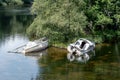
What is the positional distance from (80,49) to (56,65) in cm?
835

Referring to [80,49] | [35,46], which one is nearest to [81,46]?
[80,49]

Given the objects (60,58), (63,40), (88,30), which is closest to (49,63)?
(60,58)

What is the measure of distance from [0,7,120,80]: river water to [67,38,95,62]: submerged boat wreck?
936 mm

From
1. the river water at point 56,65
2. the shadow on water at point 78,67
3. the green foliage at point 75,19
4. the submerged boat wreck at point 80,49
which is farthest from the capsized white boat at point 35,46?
the submerged boat wreck at point 80,49

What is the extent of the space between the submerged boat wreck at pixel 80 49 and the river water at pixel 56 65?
36.8 inches

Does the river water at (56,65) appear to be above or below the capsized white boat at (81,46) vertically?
below

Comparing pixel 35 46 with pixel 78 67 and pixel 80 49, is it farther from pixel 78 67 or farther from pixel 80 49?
pixel 78 67

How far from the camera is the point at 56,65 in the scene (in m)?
42.2

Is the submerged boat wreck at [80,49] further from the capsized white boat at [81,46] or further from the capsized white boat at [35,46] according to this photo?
the capsized white boat at [35,46]

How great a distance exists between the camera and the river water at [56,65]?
37719mm

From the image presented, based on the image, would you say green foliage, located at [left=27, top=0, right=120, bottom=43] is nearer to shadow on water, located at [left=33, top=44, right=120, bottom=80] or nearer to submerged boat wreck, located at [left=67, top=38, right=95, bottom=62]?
submerged boat wreck, located at [left=67, top=38, right=95, bottom=62]

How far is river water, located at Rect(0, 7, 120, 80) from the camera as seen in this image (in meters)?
37.7

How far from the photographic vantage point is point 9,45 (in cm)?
5475

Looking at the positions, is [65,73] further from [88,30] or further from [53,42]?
[88,30]
